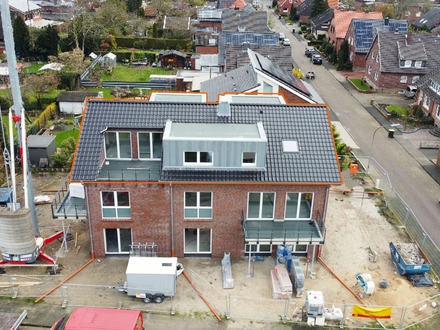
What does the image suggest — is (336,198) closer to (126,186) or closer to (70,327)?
(126,186)

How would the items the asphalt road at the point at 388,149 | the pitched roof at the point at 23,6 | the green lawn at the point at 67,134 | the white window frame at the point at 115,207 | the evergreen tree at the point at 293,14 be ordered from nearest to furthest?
the white window frame at the point at 115,207, the asphalt road at the point at 388,149, the green lawn at the point at 67,134, the pitched roof at the point at 23,6, the evergreen tree at the point at 293,14

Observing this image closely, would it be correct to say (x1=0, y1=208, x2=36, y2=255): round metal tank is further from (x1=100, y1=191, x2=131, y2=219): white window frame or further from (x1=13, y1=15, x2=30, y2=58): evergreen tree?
(x1=13, y1=15, x2=30, y2=58): evergreen tree

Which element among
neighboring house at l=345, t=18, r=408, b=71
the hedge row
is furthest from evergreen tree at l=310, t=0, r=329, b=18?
the hedge row

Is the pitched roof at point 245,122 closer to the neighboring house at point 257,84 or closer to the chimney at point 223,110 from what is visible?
the chimney at point 223,110

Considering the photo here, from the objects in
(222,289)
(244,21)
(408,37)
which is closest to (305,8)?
(244,21)

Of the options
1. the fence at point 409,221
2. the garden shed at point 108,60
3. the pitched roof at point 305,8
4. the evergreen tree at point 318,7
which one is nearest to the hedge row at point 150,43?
the garden shed at point 108,60
